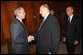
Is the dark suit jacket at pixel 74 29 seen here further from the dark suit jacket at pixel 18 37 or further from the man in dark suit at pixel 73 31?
the dark suit jacket at pixel 18 37

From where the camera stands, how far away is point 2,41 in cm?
551

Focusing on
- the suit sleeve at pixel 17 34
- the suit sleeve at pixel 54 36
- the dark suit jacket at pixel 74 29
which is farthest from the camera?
the dark suit jacket at pixel 74 29

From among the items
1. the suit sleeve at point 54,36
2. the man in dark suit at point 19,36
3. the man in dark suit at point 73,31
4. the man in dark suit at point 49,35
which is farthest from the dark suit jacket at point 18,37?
the man in dark suit at point 73,31

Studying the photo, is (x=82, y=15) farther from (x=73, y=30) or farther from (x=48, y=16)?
(x=48, y=16)

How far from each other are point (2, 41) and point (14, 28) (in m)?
2.67

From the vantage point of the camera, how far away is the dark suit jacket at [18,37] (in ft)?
9.98

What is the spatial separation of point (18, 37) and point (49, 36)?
0.66 metres

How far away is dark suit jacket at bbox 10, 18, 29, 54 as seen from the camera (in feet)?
9.98

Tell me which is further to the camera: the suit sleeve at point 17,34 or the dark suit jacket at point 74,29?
the dark suit jacket at point 74,29

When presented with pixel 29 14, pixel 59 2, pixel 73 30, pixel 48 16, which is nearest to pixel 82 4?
pixel 59 2

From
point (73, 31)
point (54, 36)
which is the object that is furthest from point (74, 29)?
point (54, 36)

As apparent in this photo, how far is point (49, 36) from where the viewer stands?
113 inches

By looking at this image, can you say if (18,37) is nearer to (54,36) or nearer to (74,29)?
(54,36)

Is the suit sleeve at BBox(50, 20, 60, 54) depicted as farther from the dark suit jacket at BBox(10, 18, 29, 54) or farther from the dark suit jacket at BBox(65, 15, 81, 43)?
the dark suit jacket at BBox(65, 15, 81, 43)
